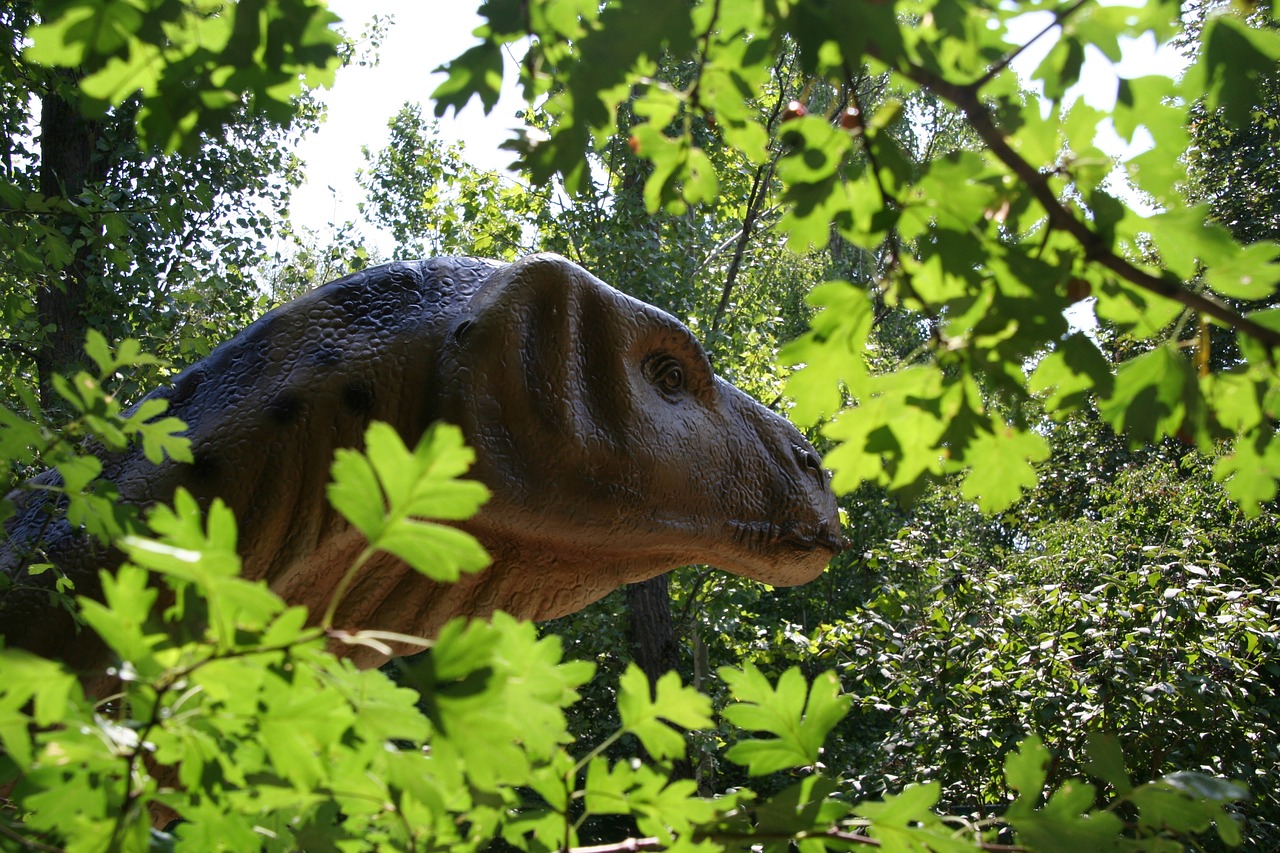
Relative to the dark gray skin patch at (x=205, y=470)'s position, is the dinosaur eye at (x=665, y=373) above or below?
above

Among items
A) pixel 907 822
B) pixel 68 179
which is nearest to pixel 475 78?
pixel 907 822

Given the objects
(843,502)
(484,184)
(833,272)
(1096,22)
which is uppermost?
(833,272)

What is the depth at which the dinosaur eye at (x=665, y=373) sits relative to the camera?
7.55ft

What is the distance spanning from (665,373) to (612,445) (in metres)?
0.25

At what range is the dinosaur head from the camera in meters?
2.05

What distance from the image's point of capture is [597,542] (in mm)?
2145

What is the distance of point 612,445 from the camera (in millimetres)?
2141

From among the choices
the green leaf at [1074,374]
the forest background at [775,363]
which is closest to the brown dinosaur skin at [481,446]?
the forest background at [775,363]

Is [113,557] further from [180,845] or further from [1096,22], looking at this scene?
[1096,22]

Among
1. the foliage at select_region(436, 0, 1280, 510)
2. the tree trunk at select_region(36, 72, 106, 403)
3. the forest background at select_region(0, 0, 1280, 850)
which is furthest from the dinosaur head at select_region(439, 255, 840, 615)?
the tree trunk at select_region(36, 72, 106, 403)

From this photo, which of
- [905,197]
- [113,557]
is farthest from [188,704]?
[113,557]

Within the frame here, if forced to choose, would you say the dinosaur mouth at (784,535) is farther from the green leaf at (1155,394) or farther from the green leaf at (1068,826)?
the green leaf at (1068,826)

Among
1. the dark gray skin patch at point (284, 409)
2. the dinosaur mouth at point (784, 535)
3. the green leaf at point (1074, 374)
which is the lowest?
the dark gray skin patch at point (284, 409)

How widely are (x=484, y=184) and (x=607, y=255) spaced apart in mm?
1805
